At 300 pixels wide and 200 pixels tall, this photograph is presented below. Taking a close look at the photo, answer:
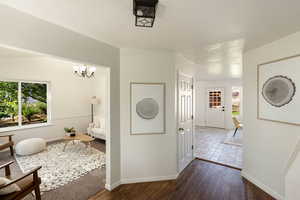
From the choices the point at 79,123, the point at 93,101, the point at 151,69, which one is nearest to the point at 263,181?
the point at 151,69

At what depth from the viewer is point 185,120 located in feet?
10.3

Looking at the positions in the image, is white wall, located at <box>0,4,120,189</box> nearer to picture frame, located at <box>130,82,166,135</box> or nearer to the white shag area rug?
picture frame, located at <box>130,82,166,135</box>

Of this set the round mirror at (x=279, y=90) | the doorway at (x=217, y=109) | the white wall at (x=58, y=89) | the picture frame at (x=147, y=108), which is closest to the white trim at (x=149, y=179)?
the picture frame at (x=147, y=108)

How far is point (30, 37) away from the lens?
148 centimetres

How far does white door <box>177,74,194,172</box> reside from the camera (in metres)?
2.93

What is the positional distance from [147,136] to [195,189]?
1207mm

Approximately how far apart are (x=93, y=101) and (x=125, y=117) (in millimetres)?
3579

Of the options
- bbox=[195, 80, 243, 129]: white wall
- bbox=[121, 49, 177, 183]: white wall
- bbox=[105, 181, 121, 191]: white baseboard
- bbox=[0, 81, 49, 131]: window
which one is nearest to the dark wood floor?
bbox=[105, 181, 121, 191]: white baseboard

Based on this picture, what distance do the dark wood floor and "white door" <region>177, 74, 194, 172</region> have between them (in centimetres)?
41

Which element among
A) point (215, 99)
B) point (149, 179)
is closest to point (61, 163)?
point (149, 179)

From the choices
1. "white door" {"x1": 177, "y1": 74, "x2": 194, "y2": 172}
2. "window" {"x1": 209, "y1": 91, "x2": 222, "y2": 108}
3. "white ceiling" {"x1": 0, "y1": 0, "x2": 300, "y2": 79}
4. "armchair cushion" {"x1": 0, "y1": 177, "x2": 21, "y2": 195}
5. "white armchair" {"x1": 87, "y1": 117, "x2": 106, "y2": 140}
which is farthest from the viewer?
"window" {"x1": 209, "y1": 91, "x2": 222, "y2": 108}

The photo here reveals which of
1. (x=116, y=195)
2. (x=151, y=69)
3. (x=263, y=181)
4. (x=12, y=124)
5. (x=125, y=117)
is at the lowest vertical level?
(x=116, y=195)

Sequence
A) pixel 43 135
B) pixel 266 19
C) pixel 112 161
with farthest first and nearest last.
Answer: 1. pixel 43 135
2. pixel 112 161
3. pixel 266 19

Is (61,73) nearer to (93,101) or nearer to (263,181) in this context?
(93,101)
